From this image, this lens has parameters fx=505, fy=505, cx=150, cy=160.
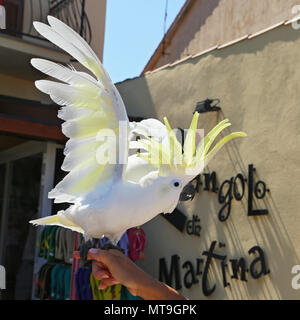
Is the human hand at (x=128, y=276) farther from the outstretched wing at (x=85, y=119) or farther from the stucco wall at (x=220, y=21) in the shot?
the stucco wall at (x=220, y=21)

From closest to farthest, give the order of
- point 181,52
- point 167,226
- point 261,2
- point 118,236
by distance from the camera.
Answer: point 118,236, point 167,226, point 261,2, point 181,52

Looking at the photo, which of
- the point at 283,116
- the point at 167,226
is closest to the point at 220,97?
the point at 283,116

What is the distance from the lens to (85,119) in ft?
6.59

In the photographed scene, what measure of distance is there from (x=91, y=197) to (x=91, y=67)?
519 millimetres

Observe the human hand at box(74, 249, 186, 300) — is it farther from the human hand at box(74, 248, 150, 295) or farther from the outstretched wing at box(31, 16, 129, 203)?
the outstretched wing at box(31, 16, 129, 203)

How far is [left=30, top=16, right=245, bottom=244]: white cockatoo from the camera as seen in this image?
1.85 metres

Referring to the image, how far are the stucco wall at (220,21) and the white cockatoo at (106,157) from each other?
16.7ft

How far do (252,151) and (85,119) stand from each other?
3201 mm

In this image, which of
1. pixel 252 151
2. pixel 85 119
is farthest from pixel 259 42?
pixel 85 119

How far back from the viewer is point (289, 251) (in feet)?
14.8

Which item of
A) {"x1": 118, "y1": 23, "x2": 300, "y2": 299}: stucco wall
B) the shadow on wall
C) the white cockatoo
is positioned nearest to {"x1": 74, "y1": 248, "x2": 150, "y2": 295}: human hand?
the white cockatoo

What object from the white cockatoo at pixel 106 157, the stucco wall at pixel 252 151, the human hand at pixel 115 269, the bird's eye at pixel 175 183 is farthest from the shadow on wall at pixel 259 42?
the human hand at pixel 115 269

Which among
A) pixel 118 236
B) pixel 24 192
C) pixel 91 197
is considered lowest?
pixel 118 236

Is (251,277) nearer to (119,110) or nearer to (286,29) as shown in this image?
(286,29)
